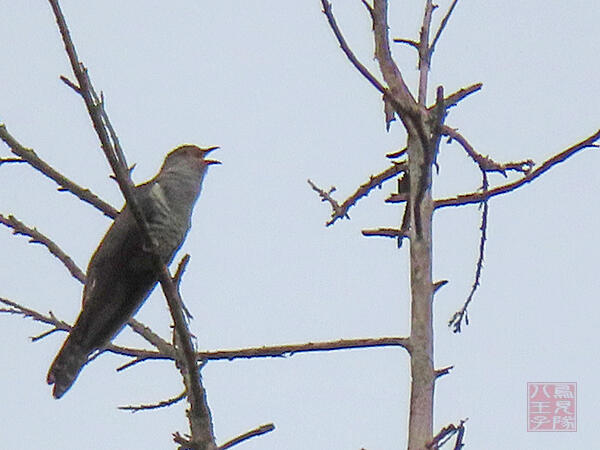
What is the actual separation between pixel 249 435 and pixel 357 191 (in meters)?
1.35

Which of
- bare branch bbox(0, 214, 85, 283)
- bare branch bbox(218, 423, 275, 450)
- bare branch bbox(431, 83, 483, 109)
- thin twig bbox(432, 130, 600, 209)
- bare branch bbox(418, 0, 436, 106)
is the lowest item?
bare branch bbox(218, 423, 275, 450)

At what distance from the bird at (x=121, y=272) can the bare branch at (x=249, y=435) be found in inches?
49.6

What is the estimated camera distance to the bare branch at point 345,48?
11.1ft

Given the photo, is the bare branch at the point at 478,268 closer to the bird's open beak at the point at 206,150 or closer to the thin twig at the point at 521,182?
the thin twig at the point at 521,182

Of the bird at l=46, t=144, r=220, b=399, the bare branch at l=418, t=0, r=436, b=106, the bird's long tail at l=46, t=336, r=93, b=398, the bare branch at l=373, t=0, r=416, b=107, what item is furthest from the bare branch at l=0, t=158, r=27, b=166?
the bare branch at l=418, t=0, r=436, b=106

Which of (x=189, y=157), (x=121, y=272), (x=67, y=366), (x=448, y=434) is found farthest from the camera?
(x=189, y=157)

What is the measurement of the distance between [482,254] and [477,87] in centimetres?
66

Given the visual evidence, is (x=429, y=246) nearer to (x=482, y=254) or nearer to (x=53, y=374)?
(x=482, y=254)

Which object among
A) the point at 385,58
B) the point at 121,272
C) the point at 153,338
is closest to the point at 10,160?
the point at 153,338

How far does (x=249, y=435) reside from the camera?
120 inches

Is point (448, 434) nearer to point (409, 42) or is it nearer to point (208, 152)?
Result: point (409, 42)

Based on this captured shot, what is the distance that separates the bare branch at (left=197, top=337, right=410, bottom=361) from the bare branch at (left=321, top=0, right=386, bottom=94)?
0.87 metres

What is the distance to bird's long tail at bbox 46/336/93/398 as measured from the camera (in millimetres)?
4152

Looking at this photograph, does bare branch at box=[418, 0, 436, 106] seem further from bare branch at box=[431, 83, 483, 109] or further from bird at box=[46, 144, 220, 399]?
bird at box=[46, 144, 220, 399]
